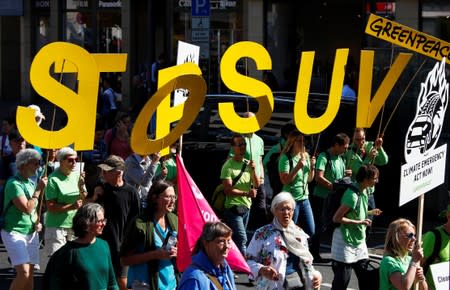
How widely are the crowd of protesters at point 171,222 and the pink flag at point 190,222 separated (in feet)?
0.25

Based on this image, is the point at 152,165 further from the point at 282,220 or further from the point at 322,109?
the point at 322,109

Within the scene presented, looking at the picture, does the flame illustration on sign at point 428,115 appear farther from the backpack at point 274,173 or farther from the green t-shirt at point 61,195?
the backpack at point 274,173

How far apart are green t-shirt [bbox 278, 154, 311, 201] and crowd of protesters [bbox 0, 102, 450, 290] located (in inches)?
0.5

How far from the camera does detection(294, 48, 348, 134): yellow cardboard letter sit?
1048 cm

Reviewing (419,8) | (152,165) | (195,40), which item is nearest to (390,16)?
(419,8)

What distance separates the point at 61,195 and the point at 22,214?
461 millimetres

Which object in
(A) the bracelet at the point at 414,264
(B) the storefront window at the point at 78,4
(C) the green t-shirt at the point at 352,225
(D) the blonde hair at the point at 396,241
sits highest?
(B) the storefront window at the point at 78,4

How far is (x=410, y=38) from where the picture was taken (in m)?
9.86

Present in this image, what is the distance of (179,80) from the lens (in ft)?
28.7

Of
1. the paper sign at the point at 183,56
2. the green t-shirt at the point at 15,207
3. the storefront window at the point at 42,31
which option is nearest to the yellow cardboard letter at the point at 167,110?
the paper sign at the point at 183,56

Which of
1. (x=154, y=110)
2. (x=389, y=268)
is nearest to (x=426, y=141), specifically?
(x=389, y=268)

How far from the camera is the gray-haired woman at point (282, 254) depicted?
7.69 m

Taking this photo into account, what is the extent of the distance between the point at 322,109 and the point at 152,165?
4.10 metres

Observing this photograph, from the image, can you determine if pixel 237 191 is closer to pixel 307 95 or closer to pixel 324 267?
pixel 307 95
